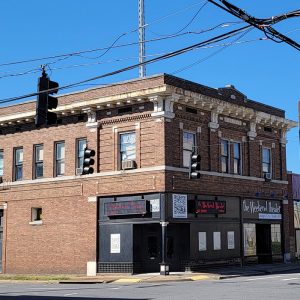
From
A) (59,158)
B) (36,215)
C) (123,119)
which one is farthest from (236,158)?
(36,215)

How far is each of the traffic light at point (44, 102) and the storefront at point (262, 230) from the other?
18762 mm

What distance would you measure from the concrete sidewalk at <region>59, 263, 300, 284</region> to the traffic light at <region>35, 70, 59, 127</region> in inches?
446

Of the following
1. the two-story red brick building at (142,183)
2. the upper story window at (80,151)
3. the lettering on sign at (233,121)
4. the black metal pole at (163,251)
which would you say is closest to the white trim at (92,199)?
the two-story red brick building at (142,183)

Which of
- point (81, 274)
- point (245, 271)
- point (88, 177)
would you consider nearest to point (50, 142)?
point (88, 177)

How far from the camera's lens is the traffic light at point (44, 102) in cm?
1705

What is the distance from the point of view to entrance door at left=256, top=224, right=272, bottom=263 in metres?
35.2

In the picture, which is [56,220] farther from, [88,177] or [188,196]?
[188,196]

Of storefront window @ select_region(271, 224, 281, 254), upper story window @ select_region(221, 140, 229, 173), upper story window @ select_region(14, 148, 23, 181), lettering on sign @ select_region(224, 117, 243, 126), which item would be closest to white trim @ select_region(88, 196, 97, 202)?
upper story window @ select_region(14, 148, 23, 181)

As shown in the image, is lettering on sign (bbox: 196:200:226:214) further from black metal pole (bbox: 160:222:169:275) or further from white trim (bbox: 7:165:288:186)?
black metal pole (bbox: 160:222:169:275)

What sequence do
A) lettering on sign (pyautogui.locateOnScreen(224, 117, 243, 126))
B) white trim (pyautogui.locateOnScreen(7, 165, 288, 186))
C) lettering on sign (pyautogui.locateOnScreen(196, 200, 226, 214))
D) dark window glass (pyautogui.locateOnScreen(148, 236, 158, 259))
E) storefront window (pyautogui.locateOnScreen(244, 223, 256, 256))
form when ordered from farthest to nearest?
storefront window (pyautogui.locateOnScreen(244, 223, 256, 256)) < lettering on sign (pyautogui.locateOnScreen(224, 117, 243, 126)) < lettering on sign (pyautogui.locateOnScreen(196, 200, 226, 214)) < dark window glass (pyautogui.locateOnScreen(148, 236, 158, 259)) < white trim (pyautogui.locateOnScreen(7, 165, 288, 186))

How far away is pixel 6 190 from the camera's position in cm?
3500

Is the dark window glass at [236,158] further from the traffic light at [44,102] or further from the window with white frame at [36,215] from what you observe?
the traffic light at [44,102]

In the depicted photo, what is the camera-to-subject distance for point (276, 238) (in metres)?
36.2

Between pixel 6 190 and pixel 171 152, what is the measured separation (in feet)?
38.3
